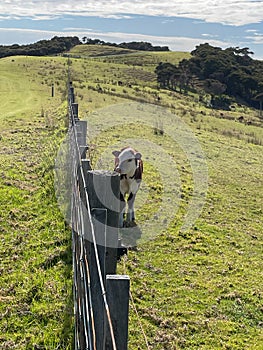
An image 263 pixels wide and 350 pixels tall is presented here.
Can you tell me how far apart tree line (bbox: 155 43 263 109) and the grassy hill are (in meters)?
32.8

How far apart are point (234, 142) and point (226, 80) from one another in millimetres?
39800

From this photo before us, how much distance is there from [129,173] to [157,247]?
5.00 feet

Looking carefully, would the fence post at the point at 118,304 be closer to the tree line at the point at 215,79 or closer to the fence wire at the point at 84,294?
the fence wire at the point at 84,294

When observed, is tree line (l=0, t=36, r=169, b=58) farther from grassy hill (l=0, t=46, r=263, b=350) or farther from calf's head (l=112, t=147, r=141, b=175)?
calf's head (l=112, t=147, r=141, b=175)

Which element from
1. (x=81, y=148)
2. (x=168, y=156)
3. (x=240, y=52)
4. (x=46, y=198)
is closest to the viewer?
(x=81, y=148)

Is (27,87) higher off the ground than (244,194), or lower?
higher

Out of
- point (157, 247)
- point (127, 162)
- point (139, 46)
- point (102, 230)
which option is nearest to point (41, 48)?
point (139, 46)

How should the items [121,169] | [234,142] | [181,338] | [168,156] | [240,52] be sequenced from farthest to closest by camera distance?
[240,52] < [234,142] < [168,156] < [121,169] < [181,338]

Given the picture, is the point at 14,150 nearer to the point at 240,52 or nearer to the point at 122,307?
the point at 122,307

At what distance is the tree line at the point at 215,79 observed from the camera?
54.9 m

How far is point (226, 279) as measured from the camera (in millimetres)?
7281

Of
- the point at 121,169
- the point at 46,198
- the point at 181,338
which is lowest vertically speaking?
the point at 181,338

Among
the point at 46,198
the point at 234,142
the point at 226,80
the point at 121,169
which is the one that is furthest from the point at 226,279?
the point at 226,80

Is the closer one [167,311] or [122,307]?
[122,307]
